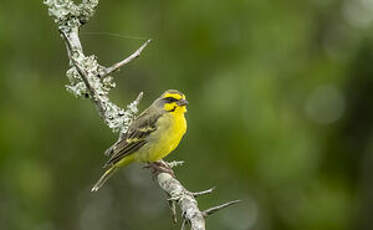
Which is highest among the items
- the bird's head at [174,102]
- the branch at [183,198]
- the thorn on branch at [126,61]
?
the bird's head at [174,102]

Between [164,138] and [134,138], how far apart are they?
1.59 feet

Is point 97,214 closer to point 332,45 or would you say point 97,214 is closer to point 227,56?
point 227,56

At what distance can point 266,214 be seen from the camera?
9.39 meters

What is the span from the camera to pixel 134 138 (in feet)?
21.4

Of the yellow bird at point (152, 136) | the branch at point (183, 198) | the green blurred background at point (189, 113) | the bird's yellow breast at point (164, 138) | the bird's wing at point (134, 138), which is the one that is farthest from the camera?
the green blurred background at point (189, 113)

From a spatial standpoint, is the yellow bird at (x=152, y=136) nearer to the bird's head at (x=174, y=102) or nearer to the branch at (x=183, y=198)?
the bird's head at (x=174, y=102)

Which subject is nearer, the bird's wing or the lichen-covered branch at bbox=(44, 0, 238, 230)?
the lichen-covered branch at bbox=(44, 0, 238, 230)

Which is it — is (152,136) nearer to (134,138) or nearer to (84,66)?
(134,138)

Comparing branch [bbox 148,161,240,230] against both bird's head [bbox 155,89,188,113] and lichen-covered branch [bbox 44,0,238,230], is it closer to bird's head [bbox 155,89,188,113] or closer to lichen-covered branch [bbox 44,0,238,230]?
lichen-covered branch [bbox 44,0,238,230]

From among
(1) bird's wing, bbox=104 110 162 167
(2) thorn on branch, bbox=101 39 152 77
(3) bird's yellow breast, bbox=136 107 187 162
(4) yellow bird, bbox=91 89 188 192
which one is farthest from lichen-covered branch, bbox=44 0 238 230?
(3) bird's yellow breast, bbox=136 107 187 162

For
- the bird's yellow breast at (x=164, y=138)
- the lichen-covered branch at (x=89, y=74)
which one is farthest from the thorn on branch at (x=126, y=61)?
the bird's yellow breast at (x=164, y=138)

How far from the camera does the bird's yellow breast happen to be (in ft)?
22.1

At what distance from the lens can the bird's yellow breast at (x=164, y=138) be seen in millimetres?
6727

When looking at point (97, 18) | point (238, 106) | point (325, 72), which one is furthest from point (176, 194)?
point (325, 72)
